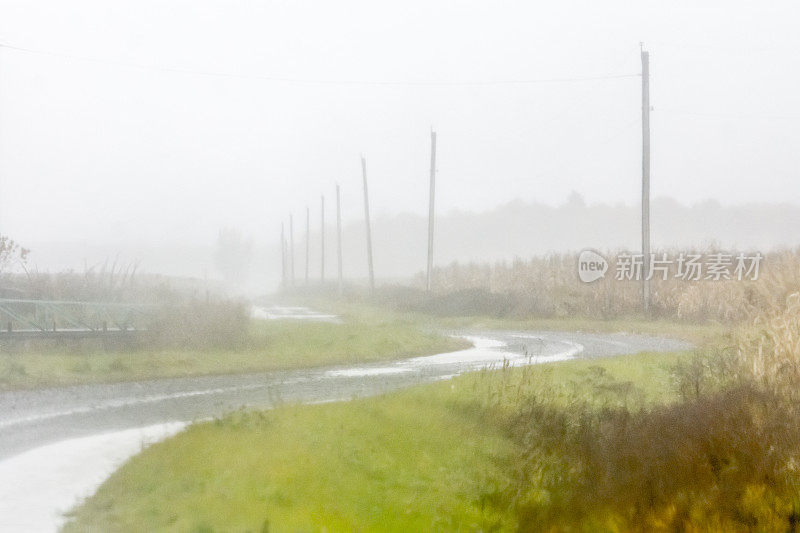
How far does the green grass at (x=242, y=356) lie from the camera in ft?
61.7

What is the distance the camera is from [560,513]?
26.8 feet

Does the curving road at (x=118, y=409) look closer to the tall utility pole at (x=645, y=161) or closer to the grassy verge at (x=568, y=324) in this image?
the grassy verge at (x=568, y=324)

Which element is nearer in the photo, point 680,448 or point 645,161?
point 680,448

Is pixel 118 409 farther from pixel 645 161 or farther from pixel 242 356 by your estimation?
pixel 645 161

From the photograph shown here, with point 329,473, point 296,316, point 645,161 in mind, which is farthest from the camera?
point 296,316

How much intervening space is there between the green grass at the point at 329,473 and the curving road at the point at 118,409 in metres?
0.58

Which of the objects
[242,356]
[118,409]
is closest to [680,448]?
[118,409]

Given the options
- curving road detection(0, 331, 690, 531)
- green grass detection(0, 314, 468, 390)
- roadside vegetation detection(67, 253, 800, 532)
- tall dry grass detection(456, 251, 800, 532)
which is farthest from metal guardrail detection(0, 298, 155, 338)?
tall dry grass detection(456, 251, 800, 532)

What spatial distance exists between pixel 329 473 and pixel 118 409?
6.95m

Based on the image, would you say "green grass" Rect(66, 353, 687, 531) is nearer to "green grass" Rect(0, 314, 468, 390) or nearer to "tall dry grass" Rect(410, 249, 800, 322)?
"green grass" Rect(0, 314, 468, 390)

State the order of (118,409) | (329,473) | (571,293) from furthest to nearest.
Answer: (571,293) → (118,409) → (329,473)

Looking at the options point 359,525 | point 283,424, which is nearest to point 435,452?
point 283,424

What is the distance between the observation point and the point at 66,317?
23.4m

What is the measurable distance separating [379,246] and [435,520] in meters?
148
